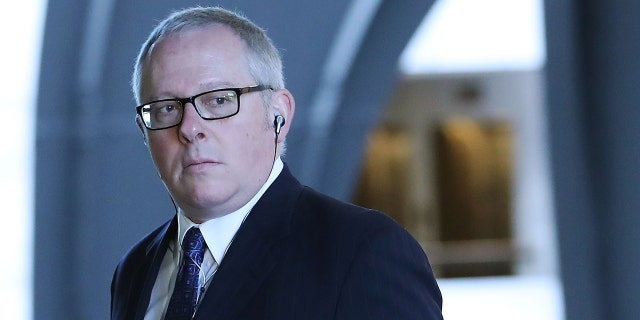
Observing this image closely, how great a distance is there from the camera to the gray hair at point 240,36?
205 cm

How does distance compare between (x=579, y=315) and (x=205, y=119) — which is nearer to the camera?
(x=205, y=119)

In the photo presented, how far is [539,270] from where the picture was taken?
2014 centimetres

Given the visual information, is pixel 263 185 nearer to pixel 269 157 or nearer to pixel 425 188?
pixel 269 157

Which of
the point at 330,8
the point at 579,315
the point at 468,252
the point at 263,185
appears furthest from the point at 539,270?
the point at 263,185

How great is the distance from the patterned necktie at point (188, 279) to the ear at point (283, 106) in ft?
0.87

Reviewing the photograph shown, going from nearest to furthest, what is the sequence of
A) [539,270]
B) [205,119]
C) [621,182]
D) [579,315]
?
1. [205,119]
2. [621,182]
3. [579,315]
4. [539,270]

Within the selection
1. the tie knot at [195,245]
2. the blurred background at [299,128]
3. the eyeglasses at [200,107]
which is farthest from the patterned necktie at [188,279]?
the blurred background at [299,128]

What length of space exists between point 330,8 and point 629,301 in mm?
3312

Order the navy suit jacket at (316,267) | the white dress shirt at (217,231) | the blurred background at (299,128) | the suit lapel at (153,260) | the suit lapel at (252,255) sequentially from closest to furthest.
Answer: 1. the navy suit jacket at (316,267)
2. the suit lapel at (252,255)
3. the white dress shirt at (217,231)
4. the suit lapel at (153,260)
5. the blurred background at (299,128)

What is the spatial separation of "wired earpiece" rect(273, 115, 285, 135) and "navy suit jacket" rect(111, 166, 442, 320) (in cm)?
9

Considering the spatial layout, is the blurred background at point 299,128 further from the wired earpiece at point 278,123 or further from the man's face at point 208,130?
the man's face at point 208,130

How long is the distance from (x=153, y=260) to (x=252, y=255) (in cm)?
36

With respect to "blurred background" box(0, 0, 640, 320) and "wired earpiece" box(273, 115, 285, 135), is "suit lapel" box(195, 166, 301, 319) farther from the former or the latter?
"blurred background" box(0, 0, 640, 320)

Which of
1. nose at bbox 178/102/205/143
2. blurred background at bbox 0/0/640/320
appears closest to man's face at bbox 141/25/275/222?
nose at bbox 178/102/205/143
